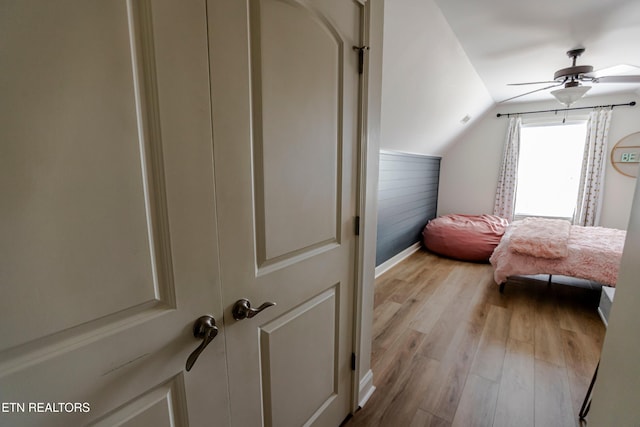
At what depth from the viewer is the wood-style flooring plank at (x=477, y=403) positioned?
151cm

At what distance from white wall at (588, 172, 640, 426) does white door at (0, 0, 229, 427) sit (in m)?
1.29

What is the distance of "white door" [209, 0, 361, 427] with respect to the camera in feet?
2.58

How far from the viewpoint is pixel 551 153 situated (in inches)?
185

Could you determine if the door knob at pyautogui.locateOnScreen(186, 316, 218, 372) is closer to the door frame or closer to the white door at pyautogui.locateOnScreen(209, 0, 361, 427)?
the white door at pyautogui.locateOnScreen(209, 0, 361, 427)

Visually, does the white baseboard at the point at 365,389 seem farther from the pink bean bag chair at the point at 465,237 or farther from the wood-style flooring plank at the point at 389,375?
the pink bean bag chair at the point at 465,237

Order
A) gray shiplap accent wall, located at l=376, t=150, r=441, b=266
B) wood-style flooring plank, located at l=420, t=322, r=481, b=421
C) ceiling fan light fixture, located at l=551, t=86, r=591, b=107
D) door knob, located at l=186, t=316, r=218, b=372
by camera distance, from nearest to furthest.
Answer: door knob, located at l=186, t=316, r=218, b=372, wood-style flooring plank, located at l=420, t=322, r=481, b=421, ceiling fan light fixture, located at l=551, t=86, r=591, b=107, gray shiplap accent wall, located at l=376, t=150, r=441, b=266

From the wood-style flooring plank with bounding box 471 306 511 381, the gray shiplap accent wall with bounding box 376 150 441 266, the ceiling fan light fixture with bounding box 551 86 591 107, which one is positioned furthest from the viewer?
the gray shiplap accent wall with bounding box 376 150 441 266

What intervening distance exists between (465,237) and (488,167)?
187cm

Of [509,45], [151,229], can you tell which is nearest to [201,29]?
[151,229]

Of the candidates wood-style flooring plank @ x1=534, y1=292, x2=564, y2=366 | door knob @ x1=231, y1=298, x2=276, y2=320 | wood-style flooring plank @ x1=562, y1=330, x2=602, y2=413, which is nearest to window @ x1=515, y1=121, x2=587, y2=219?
wood-style flooring plank @ x1=534, y1=292, x2=564, y2=366

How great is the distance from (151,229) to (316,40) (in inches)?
33.0

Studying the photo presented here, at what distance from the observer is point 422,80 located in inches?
102

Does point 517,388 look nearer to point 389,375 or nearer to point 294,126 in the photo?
point 389,375

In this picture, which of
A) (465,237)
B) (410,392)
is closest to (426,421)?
(410,392)
